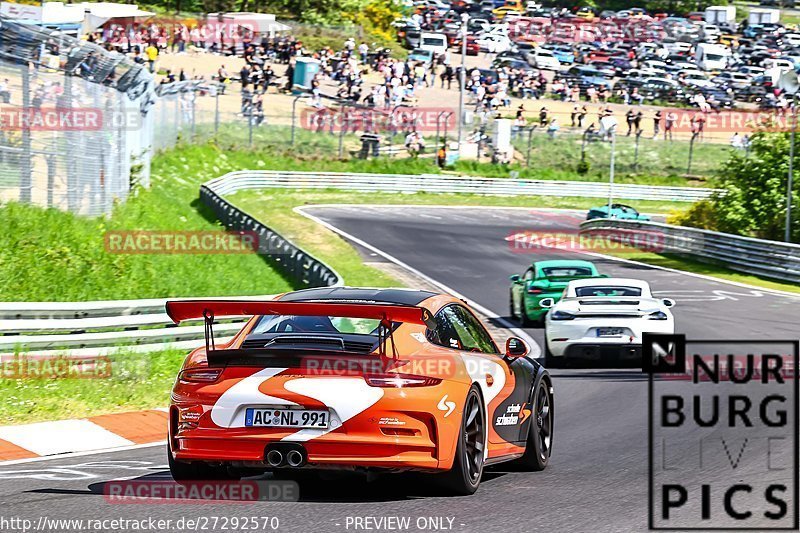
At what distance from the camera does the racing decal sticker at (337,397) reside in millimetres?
7473

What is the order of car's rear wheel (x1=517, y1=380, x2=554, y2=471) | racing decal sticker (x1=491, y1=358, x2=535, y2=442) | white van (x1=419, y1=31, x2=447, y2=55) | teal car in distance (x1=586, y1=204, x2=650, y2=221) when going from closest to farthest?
1. racing decal sticker (x1=491, y1=358, x2=535, y2=442)
2. car's rear wheel (x1=517, y1=380, x2=554, y2=471)
3. teal car in distance (x1=586, y1=204, x2=650, y2=221)
4. white van (x1=419, y1=31, x2=447, y2=55)

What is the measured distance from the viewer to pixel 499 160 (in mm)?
59719

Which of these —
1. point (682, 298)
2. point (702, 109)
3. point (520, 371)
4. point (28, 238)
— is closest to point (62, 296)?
point (28, 238)

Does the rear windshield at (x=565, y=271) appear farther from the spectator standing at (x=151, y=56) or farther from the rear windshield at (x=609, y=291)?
the spectator standing at (x=151, y=56)

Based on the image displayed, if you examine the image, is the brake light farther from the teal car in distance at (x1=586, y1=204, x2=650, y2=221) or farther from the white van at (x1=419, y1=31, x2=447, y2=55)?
the white van at (x1=419, y1=31, x2=447, y2=55)

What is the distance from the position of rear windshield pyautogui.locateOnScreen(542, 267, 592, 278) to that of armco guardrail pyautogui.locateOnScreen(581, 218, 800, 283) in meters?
10.6

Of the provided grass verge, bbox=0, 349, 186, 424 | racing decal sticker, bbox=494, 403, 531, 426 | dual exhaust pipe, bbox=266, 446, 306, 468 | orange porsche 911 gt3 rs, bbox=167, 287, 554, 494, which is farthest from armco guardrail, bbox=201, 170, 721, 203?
dual exhaust pipe, bbox=266, 446, 306, 468

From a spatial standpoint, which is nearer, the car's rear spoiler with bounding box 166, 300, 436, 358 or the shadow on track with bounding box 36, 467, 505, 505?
the car's rear spoiler with bounding box 166, 300, 436, 358

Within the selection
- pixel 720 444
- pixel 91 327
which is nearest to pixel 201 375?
pixel 720 444

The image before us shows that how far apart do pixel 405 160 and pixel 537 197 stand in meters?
5.89

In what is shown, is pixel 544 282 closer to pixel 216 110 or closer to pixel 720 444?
pixel 720 444

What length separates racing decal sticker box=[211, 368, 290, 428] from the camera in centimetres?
757

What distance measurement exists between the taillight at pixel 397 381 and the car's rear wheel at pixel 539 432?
1.87m

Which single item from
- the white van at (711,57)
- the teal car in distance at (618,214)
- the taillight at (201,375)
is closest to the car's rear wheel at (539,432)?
the taillight at (201,375)
